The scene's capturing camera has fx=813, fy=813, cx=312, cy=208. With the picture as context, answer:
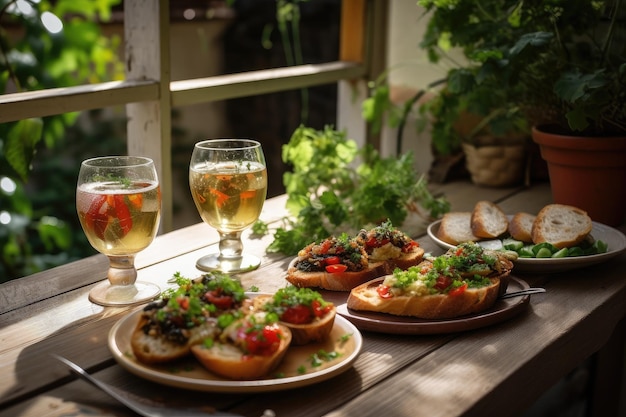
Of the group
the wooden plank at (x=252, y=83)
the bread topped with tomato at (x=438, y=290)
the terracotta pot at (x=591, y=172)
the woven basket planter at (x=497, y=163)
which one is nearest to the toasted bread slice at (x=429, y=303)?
the bread topped with tomato at (x=438, y=290)

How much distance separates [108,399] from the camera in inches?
46.6

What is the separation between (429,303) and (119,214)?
57 centimetres

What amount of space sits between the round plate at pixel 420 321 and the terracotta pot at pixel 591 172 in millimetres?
703

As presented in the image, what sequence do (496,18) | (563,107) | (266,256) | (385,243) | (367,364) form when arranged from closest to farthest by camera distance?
(367,364) → (385,243) → (266,256) → (563,107) → (496,18)

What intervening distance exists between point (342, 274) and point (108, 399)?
547 mm

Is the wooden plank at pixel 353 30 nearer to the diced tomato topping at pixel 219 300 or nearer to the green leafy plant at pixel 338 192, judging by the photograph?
the green leafy plant at pixel 338 192

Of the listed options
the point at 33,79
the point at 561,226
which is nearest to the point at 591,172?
the point at 561,226

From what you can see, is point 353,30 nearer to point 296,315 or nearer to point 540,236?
point 540,236

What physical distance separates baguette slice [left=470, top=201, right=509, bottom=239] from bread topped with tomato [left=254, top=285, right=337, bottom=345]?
0.67m

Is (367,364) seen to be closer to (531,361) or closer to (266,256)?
(531,361)

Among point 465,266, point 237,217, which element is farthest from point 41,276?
point 465,266

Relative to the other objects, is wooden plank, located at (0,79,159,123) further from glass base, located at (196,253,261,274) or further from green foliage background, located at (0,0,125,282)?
glass base, located at (196,253,261,274)

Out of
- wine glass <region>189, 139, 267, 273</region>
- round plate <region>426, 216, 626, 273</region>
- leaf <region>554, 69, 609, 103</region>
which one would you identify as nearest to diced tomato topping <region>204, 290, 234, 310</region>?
wine glass <region>189, 139, 267, 273</region>

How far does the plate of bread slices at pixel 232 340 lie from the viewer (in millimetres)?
1177
